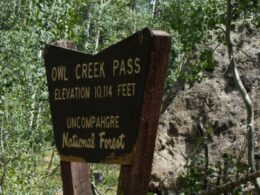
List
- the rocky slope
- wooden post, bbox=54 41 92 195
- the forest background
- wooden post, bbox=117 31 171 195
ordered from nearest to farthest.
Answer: wooden post, bbox=117 31 171 195 < wooden post, bbox=54 41 92 195 < the forest background < the rocky slope

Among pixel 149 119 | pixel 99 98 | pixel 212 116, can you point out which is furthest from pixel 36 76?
pixel 149 119

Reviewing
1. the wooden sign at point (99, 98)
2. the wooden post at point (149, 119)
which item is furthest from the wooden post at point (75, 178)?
the wooden post at point (149, 119)

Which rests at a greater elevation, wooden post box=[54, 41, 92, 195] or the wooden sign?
the wooden sign

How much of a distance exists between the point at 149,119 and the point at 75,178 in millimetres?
929

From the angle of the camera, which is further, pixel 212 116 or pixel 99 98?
pixel 212 116

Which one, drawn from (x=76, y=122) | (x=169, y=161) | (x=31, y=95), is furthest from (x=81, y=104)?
(x=31, y=95)

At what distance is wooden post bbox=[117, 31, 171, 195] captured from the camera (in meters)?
3.62

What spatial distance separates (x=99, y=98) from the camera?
3.94 meters

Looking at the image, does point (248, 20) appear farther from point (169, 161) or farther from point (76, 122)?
point (76, 122)

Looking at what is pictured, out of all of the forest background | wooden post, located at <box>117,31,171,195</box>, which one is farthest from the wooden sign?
the forest background

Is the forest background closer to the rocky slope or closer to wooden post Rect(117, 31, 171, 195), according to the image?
the rocky slope

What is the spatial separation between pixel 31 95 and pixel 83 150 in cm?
485

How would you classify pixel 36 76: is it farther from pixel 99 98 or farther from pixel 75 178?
pixel 99 98

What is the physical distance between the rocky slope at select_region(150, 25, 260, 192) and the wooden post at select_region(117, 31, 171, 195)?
3452 mm
